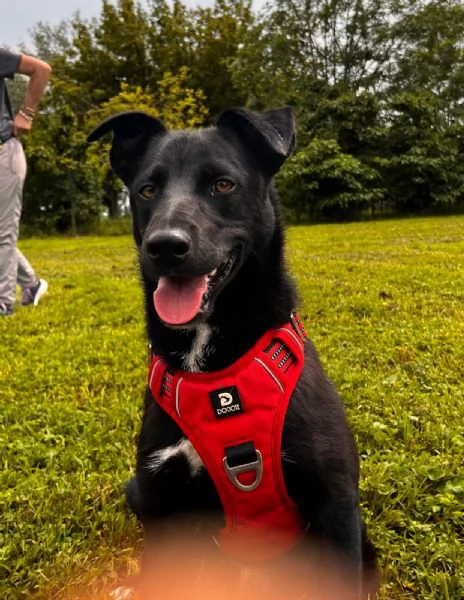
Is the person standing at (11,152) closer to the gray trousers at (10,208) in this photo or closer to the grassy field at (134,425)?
the gray trousers at (10,208)

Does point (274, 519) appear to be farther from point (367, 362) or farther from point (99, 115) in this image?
point (99, 115)

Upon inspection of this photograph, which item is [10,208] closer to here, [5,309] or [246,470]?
[5,309]

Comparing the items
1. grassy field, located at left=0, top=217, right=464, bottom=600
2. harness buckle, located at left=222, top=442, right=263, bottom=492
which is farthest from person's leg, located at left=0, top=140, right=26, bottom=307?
harness buckle, located at left=222, top=442, right=263, bottom=492

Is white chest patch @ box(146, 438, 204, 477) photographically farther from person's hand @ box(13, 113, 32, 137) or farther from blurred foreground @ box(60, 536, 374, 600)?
person's hand @ box(13, 113, 32, 137)

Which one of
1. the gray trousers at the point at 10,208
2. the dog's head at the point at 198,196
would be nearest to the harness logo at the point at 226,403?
the dog's head at the point at 198,196

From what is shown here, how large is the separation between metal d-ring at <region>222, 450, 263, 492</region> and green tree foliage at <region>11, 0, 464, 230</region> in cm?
2056

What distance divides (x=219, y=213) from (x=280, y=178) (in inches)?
855

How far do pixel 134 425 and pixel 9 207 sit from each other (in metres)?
3.41

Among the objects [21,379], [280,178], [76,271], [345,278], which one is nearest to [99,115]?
[280,178]

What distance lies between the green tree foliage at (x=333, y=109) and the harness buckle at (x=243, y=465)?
808 inches

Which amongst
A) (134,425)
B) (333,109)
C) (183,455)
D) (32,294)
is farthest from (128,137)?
(333,109)

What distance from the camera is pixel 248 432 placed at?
5.77ft

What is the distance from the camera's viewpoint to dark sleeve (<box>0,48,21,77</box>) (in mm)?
5047

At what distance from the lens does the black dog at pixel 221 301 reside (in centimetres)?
174
